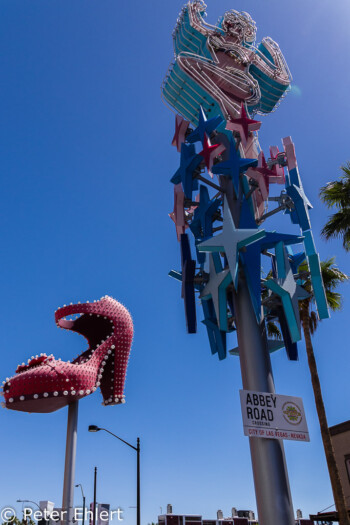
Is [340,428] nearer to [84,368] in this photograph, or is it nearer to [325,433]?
[325,433]

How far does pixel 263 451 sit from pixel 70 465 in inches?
206

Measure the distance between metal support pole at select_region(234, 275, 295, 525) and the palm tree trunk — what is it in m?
4.52

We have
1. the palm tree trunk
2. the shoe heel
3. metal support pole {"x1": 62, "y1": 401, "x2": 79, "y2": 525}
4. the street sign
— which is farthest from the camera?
the palm tree trunk

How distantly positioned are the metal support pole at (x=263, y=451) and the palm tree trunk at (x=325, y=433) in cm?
452

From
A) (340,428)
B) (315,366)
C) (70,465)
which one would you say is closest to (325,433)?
(315,366)

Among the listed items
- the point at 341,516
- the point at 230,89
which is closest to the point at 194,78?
the point at 230,89

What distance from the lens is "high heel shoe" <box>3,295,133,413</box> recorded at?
12.9 meters

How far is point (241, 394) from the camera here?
43.6 feet

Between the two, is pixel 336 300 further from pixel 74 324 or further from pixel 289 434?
pixel 74 324

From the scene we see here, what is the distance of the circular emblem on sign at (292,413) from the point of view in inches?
542

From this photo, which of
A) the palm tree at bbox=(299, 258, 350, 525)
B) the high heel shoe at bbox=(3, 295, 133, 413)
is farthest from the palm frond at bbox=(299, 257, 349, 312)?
the high heel shoe at bbox=(3, 295, 133, 413)

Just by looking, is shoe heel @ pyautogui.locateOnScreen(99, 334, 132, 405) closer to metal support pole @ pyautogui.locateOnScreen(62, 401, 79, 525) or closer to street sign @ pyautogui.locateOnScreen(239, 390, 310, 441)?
metal support pole @ pyautogui.locateOnScreen(62, 401, 79, 525)

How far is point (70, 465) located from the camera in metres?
13.4

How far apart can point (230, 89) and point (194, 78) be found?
1625mm
